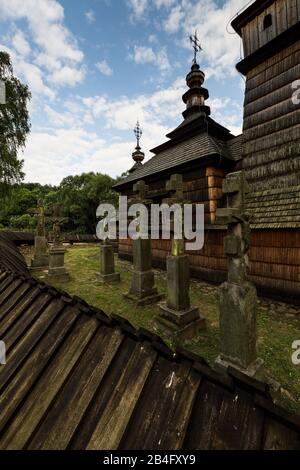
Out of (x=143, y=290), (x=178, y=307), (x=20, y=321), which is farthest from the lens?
(x=143, y=290)

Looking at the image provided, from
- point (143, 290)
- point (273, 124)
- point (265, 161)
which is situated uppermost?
point (273, 124)

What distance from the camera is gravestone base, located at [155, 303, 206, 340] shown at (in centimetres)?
466

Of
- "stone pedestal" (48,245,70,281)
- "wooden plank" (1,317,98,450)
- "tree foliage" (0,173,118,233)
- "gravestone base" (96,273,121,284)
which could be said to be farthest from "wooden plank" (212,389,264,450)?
"tree foliage" (0,173,118,233)

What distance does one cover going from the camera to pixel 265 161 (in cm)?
842

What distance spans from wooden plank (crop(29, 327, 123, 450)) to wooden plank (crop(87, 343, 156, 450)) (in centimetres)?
13

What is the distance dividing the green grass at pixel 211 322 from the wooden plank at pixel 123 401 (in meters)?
2.96

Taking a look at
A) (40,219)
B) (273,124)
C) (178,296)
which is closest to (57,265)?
(40,219)

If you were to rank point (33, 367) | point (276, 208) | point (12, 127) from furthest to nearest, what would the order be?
point (12, 127) < point (276, 208) < point (33, 367)

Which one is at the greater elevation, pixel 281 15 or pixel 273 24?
pixel 281 15

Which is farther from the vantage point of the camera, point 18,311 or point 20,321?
point 18,311

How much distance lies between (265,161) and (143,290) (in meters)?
7.04

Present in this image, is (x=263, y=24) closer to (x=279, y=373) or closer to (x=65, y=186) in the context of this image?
(x=279, y=373)

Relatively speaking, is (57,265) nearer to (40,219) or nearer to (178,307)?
(40,219)
